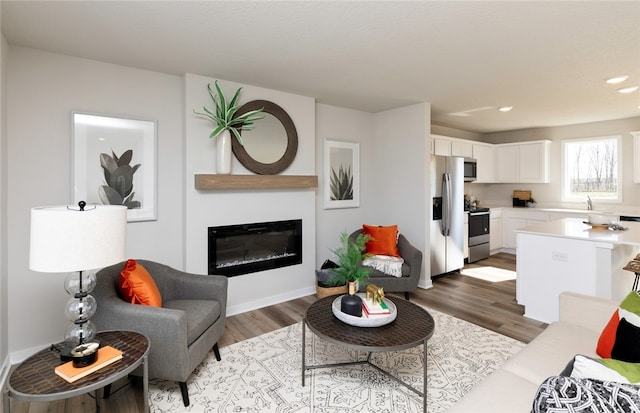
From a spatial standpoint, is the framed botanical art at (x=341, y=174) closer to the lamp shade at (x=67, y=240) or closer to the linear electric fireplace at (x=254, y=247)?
the linear electric fireplace at (x=254, y=247)

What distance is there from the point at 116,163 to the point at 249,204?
1.30 meters

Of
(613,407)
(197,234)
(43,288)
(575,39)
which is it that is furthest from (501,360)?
(43,288)

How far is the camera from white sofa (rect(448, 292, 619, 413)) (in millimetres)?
1341

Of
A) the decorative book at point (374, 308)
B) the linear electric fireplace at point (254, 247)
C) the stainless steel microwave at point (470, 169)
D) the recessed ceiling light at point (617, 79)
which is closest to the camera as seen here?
the decorative book at point (374, 308)

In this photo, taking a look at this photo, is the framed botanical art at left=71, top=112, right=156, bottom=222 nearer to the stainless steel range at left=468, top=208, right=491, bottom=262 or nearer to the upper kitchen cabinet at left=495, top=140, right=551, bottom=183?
the stainless steel range at left=468, top=208, right=491, bottom=262

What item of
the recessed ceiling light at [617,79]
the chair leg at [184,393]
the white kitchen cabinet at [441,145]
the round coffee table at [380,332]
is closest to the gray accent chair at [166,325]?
the chair leg at [184,393]

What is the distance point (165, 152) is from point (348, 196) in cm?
245

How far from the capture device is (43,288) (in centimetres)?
261

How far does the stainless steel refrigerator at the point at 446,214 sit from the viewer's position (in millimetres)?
4496

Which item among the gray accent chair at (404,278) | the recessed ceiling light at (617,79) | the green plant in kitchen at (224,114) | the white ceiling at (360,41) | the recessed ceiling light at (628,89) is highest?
Result: the recessed ceiling light at (628,89)

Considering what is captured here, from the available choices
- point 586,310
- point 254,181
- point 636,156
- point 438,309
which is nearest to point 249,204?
point 254,181

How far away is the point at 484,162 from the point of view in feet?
20.7

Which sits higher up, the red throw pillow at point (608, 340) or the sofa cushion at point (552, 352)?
the red throw pillow at point (608, 340)

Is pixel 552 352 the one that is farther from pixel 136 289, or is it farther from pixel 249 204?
pixel 249 204
